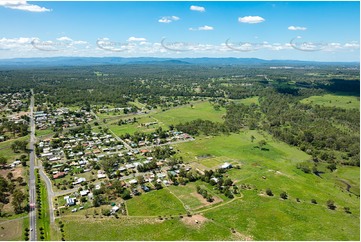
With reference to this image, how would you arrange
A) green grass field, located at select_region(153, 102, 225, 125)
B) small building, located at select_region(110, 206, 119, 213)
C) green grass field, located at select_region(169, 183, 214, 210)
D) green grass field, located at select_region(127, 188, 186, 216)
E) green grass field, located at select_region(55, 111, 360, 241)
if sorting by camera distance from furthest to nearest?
green grass field, located at select_region(153, 102, 225, 125)
green grass field, located at select_region(169, 183, 214, 210)
green grass field, located at select_region(127, 188, 186, 216)
small building, located at select_region(110, 206, 119, 213)
green grass field, located at select_region(55, 111, 360, 241)

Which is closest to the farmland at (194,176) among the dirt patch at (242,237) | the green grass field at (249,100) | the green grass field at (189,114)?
the dirt patch at (242,237)

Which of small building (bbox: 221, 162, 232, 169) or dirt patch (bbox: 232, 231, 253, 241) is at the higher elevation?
small building (bbox: 221, 162, 232, 169)

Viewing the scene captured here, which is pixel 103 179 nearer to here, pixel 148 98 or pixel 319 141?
pixel 319 141

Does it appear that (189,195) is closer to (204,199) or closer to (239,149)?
(204,199)

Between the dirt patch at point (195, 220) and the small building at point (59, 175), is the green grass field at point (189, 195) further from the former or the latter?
the small building at point (59, 175)

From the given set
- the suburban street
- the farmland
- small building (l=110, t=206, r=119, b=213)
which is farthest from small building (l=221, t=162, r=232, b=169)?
the suburban street

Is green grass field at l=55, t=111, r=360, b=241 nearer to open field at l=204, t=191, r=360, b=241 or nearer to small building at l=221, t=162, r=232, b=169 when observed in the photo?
open field at l=204, t=191, r=360, b=241
